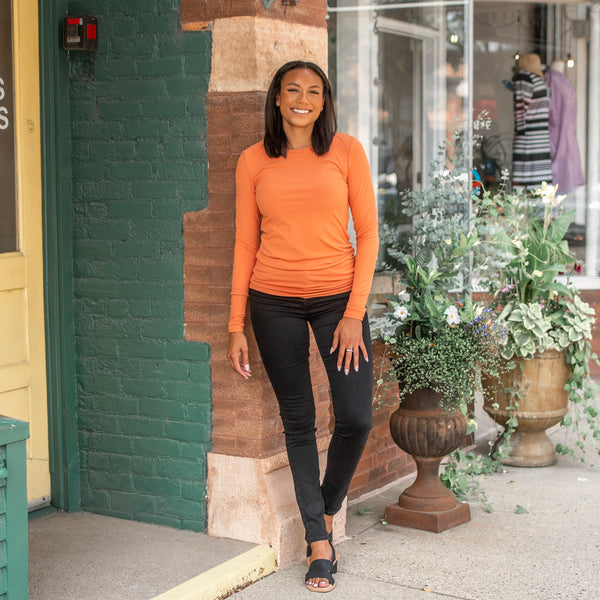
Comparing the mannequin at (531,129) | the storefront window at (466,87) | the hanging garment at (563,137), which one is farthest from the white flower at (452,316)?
the hanging garment at (563,137)

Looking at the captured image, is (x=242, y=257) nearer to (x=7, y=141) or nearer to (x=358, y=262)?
(x=358, y=262)

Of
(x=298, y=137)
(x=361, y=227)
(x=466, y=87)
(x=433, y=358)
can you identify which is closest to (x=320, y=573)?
(x=433, y=358)

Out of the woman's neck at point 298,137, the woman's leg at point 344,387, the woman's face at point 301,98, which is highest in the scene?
the woman's face at point 301,98

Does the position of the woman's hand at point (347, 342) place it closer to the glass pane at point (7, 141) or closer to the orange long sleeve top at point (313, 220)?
the orange long sleeve top at point (313, 220)

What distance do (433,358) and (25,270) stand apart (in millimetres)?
1872

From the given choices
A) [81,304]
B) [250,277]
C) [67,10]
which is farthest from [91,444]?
[67,10]

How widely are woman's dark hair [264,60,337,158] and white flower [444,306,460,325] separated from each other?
1.06 metres

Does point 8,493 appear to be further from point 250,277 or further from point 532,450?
point 532,450

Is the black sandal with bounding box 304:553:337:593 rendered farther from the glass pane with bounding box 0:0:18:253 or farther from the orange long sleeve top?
the glass pane with bounding box 0:0:18:253

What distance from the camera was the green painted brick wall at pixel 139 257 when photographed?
424cm

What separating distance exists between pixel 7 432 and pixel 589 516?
2950 millimetres

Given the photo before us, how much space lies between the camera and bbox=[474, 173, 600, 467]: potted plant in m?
5.46

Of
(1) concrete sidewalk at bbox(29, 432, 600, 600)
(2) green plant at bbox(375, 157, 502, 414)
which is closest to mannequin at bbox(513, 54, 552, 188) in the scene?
(2) green plant at bbox(375, 157, 502, 414)

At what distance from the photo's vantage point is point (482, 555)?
424cm
